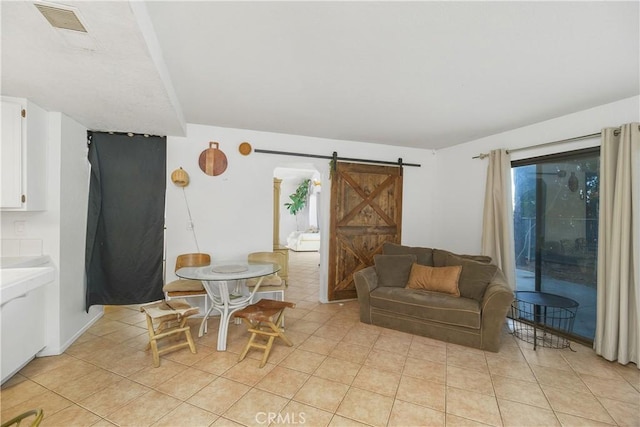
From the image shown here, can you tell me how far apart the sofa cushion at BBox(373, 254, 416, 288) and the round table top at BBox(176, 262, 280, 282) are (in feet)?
4.94

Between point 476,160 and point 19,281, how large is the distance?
15.9ft

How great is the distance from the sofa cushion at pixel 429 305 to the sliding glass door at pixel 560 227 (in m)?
1.14

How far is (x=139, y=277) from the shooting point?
3.34 metres

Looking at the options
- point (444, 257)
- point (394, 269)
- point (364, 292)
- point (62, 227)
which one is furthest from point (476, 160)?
point (62, 227)

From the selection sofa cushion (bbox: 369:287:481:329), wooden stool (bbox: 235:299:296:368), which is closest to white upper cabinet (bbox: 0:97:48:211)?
wooden stool (bbox: 235:299:296:368)

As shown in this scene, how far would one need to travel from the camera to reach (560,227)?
3.15 m

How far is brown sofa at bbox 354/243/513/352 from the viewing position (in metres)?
2.72

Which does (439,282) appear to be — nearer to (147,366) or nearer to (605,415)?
(605,415)

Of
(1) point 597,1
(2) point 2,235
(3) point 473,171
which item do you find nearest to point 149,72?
(2) point 2,235

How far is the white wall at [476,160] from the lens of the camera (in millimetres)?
2717

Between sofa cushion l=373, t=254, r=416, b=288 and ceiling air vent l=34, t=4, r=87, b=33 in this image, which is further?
sofa cushion l=373, t=254, r=416, b=288

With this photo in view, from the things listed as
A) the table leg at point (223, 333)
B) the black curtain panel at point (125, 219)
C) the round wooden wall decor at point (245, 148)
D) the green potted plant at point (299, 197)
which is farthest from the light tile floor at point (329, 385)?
the green potted plant at point (299, 197)

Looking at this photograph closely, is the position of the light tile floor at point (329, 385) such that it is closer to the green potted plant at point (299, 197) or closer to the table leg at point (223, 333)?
the table leg at point (223, 333)

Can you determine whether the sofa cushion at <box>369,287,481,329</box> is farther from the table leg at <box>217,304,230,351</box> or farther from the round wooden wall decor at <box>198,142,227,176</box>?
the round wooden wall decor at <box>198,142,227,176</box>
